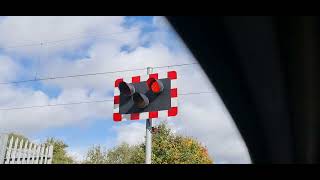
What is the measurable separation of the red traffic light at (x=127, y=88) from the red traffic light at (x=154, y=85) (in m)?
0.23

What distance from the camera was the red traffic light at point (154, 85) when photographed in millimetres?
4984

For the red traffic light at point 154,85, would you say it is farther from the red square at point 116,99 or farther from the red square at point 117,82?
the red square at point 116,99

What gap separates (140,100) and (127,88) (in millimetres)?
238

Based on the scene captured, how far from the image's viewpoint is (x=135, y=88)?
5008 millimetres

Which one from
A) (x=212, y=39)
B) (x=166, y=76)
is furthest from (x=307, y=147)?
(x=166, y=76)

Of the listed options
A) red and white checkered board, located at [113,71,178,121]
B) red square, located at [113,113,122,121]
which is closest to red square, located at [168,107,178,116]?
red and white checkered board, located at [113,71,178,121]

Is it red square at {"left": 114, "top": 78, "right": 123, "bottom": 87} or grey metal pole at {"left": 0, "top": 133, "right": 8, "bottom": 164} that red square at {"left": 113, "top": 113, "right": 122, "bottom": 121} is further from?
grey metal pole at {"left": 0, "top": 133, "right": 8, "bottom": 164}

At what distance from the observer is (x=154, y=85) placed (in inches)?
197

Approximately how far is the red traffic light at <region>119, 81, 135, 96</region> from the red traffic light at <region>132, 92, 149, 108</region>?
0.06 meters

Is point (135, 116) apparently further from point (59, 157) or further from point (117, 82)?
point (59, 157)

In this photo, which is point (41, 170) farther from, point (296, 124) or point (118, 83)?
point (118, 83)

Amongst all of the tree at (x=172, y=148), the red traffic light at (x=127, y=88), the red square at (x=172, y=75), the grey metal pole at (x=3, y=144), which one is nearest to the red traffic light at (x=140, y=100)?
the red traffic light at (x=127, y=88)

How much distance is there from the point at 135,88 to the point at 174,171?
3.92 metres

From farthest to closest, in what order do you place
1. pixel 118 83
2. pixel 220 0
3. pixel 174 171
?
1. pixel 118 83
2. pixel 220 0
3. pixel 174 171
